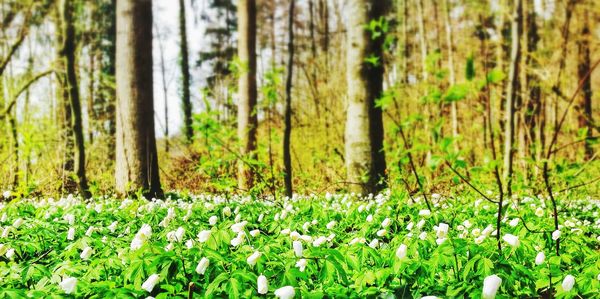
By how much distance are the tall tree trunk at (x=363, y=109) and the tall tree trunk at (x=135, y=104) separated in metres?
3.02

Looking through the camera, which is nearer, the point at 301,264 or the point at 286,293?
the point at 286,293

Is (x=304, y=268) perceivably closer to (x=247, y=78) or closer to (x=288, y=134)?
(x=288, y=134)

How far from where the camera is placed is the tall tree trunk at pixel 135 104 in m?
7.14

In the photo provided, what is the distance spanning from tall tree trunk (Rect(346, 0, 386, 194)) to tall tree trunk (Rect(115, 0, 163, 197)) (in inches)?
119

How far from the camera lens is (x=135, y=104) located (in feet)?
23.7

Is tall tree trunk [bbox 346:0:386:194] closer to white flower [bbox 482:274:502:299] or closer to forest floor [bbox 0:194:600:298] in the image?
forest floor [bbox 0:194:600:298]

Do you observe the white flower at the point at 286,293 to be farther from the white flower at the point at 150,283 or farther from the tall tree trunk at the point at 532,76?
the tall tree trunk at the point at 532,76

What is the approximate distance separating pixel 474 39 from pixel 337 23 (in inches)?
199

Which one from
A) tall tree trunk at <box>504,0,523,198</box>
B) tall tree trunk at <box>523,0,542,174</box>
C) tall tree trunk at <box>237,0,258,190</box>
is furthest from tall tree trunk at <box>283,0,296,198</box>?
tall tree trunk at <box>523,0,542,174</box>

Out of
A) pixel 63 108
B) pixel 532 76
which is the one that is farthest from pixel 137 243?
pixel 532 76

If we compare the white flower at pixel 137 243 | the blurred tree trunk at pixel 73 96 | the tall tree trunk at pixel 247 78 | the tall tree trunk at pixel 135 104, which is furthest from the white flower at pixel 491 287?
the tall tree trunk at pixel 247 78

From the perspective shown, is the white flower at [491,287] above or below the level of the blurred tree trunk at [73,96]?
below

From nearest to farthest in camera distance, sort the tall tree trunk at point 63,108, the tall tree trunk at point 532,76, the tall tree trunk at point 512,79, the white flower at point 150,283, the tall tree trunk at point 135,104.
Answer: the white flower at point 150,283 < the tall tree trunk at point 512,79 < the tall tree trunk at point 135,104 < the tall tree trunk at point 63,108 < the tall tree trunk at point 532,76

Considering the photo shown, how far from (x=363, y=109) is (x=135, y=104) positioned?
347 cm
